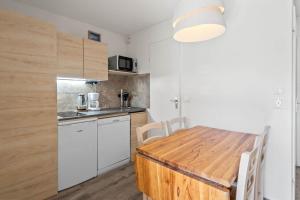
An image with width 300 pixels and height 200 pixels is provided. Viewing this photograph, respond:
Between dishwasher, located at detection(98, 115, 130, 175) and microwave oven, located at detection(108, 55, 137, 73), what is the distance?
940 mm

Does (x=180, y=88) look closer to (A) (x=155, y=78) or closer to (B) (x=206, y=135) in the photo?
(A) (x=155, y=78)

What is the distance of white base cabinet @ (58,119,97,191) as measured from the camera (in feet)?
6.18

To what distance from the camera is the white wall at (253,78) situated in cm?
166

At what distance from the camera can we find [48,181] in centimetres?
177

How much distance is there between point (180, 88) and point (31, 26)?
2068mm

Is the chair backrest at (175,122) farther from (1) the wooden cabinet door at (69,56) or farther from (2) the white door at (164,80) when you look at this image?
(1) the wooden cabinet door at (69,56)

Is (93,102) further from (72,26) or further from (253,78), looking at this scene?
(253,78)

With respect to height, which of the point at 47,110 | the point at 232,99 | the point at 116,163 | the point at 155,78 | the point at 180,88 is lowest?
the point at 116,163

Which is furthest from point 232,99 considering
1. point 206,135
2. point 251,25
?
point 251,25

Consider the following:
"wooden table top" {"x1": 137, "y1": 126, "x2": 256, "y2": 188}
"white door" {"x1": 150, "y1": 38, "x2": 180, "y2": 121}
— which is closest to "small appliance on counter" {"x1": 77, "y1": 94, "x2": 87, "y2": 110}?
"white door" {"x1": 150, "y1": 38, "x2": 180, "y2": 121}

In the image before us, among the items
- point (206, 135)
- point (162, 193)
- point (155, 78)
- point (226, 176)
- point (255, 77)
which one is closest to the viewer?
point (226, 176)

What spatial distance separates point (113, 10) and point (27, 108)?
70.9 inches

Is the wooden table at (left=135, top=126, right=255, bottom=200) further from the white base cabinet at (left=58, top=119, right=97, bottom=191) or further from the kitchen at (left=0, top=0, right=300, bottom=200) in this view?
the white base cabinet at (left=58, top=119, right=97, bottom=191)

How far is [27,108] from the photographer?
1.62m
